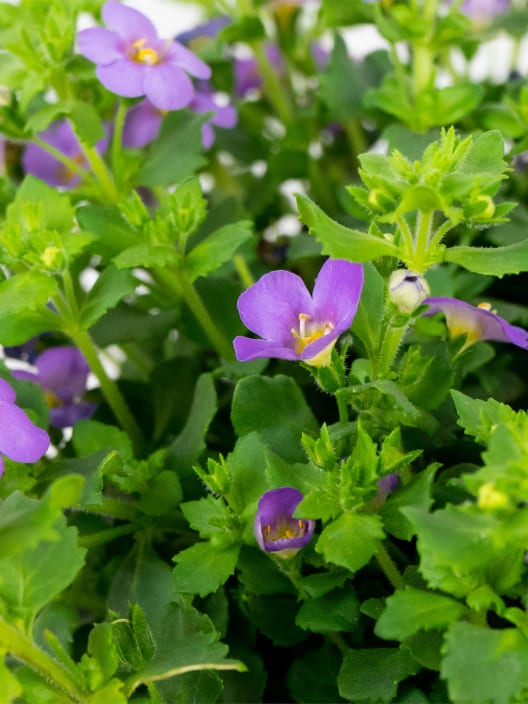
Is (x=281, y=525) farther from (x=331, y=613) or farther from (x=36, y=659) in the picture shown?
(x=36, y=659)

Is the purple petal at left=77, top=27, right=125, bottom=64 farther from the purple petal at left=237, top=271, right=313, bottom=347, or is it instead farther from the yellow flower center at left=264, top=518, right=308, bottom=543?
the yellow flower center at left=264, top=518, right=308, bottom=543

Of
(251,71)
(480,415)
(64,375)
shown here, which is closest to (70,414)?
(64,375)

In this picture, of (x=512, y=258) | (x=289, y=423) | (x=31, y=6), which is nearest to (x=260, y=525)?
(x=289, y=423)

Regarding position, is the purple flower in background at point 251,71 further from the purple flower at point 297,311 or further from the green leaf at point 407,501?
the green leaf at point 407,501

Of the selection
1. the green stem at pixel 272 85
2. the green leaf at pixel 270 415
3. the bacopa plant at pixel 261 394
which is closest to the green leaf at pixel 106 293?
the bacopa plant at pixel 261 394

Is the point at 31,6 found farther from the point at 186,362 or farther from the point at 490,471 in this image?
the point at 490,471

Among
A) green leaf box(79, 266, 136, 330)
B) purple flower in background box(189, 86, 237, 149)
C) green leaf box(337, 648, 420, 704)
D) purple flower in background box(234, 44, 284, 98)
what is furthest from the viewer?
purple flower in background box(234, 44, 284, 98)

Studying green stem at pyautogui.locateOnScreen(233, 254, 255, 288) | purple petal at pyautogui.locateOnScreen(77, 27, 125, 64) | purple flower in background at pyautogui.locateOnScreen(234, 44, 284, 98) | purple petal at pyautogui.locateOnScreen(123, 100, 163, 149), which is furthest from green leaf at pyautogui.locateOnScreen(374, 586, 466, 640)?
purple flower in background at pyautogui.locateOnScreen(234, 44, 284, 98)
